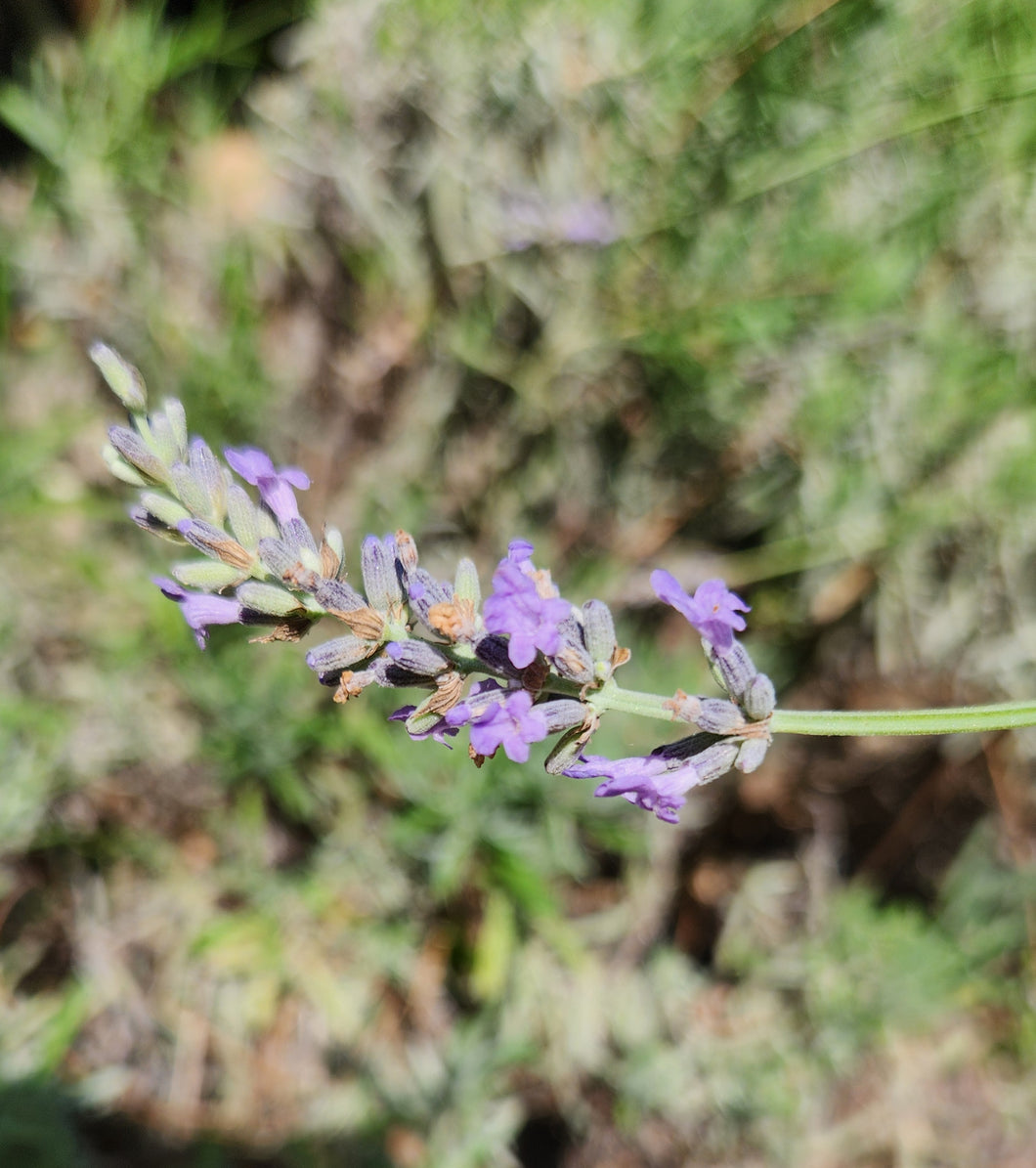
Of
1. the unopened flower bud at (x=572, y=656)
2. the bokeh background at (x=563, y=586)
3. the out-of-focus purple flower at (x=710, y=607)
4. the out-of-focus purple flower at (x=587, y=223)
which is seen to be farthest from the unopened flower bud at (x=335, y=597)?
the out-of-focus purple flower at (x=587, y=223)

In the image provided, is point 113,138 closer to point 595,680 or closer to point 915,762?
point 595,680

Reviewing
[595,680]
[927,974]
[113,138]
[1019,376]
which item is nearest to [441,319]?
[113,138]

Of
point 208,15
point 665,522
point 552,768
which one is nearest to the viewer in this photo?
point 552,768

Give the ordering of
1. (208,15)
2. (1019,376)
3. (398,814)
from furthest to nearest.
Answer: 1. (208,15)
2. (398,814)
3. (1019,376)

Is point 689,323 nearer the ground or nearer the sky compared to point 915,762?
Result: nearer the sky

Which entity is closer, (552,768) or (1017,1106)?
(552,768)

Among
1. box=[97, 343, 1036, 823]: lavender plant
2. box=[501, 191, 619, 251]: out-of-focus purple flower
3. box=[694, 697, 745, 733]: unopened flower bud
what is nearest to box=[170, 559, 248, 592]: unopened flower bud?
box=[97, 343, 1036, 823]: lavender plant

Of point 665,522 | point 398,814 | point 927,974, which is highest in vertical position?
point 665,522

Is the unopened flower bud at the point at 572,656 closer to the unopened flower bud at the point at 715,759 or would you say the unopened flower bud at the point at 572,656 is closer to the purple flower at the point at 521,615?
the purple flower at the point at 521,615

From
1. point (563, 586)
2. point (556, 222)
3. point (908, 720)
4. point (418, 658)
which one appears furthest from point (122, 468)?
point (556, 222)
